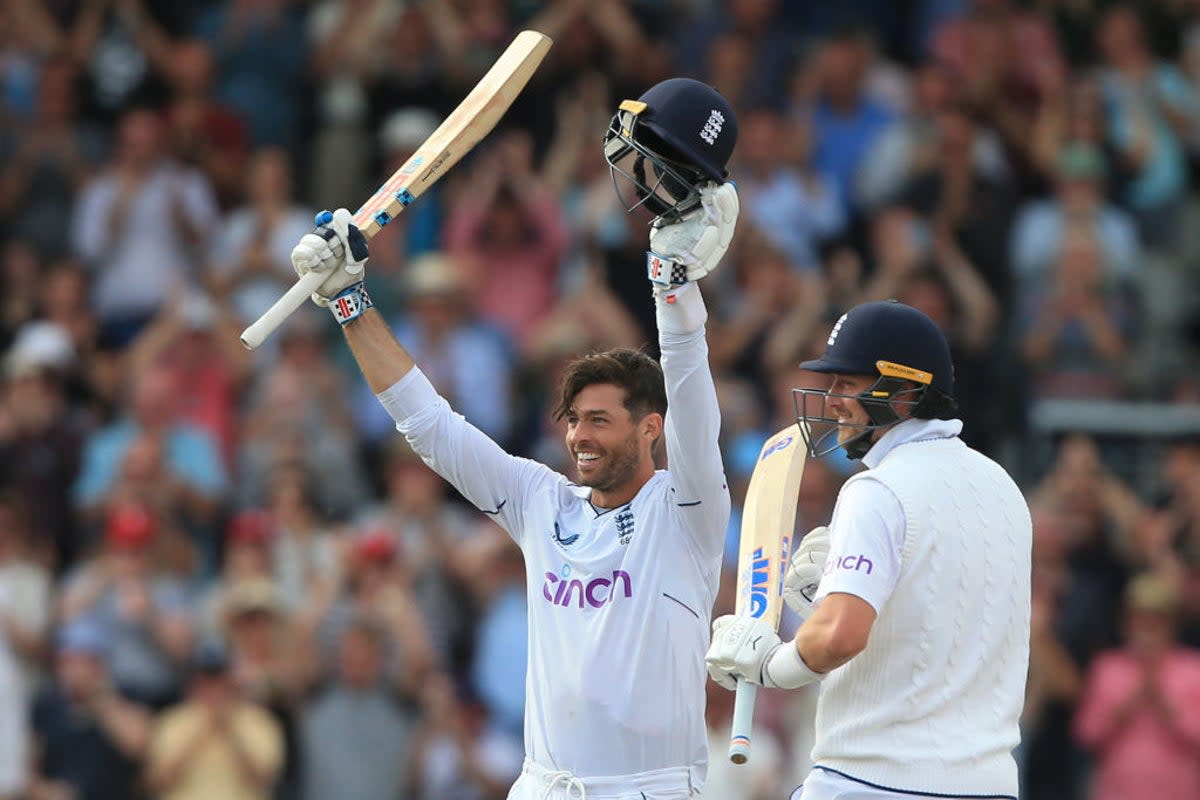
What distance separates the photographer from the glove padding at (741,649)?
573 centimetres

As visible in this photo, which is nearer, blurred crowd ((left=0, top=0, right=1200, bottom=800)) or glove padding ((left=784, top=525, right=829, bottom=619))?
glove padding ((left=784, top=525, right=829, bottom=619))

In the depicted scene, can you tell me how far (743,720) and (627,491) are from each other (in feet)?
2.91

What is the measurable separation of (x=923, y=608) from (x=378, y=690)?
5.29 meters

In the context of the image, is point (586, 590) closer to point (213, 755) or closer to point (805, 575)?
point (805, 575)

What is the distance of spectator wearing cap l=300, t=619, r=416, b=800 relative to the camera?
1028 centimetres

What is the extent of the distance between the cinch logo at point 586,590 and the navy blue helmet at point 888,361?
32.9 inches

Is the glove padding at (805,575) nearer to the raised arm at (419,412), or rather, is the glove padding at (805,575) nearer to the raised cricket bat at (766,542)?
the raised cricket bat at (766,542)

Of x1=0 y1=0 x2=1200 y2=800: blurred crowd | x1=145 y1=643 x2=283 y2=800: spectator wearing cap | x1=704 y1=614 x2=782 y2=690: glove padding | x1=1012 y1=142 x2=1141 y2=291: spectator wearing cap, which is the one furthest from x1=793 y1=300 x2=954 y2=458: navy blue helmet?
x1=1012 y1=142 x2=1141 y2=291: spectator wearing cap

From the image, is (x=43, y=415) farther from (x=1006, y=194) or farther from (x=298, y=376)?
(x=1006, y=194)

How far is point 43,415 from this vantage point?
11328 mm

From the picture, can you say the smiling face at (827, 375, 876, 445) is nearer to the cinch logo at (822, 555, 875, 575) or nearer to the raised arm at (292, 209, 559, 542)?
the cinch logo at (822, 555, 875, 575)

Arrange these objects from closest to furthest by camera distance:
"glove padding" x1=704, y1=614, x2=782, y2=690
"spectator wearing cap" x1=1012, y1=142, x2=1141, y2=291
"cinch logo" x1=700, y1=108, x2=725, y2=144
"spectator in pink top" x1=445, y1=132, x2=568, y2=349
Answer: "glove padding" x1=704, y1=614, x2=782, y2=690 → "cinch logo" x1=700, y1=108, x2=725, y2=144 → "spectator in pink top" x1=445, y1=132, x2=568, y2=349 → "spectator wearing cap" x1=1012, y1=142, x2=1141, y2=291

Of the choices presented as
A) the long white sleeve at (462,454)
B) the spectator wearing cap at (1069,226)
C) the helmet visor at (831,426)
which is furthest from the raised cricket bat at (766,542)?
the spectator wearing cap at (1069,226)

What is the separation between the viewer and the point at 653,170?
20.0 feet
